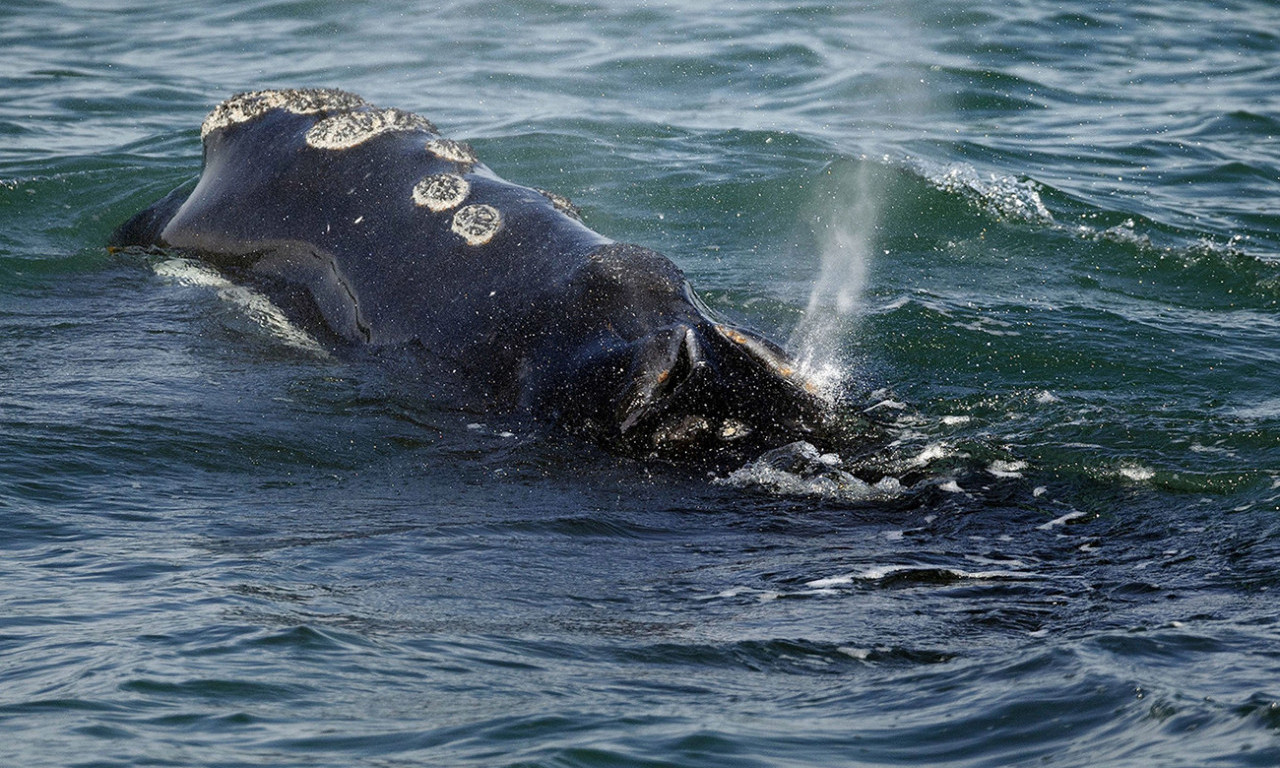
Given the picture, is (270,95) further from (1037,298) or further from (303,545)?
(1037,298)

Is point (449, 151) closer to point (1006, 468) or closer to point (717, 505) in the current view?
point (717, 505)

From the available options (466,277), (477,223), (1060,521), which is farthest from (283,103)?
(1060,521)

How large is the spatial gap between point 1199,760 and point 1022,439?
10.8 ft

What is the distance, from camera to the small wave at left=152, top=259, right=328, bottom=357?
7852 millimetres

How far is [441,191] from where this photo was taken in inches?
301

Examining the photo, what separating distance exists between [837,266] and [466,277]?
3.98 meters

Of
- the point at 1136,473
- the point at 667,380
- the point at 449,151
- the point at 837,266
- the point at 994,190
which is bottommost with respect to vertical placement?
the point at 1136,473

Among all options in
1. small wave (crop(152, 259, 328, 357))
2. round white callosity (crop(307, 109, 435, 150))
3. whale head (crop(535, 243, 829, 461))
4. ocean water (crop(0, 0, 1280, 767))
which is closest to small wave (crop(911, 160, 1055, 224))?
ocean water (crop(0, 0, 1280, 767))

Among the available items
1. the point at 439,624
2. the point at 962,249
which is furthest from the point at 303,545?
the point at 962,249

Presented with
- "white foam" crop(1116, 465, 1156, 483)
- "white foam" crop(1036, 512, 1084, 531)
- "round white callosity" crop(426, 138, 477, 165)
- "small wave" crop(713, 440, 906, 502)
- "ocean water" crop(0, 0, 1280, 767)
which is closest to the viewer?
"ocean water" crop(0, 0, 1280, 767)

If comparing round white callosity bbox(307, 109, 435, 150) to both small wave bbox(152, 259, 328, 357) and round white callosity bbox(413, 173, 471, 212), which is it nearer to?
round white callosity bbox(413, 173, 471, 212)

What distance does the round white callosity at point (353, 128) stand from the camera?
8125 mm

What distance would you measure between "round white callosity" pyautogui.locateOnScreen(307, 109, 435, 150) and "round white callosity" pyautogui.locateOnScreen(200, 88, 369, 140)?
0.20 m

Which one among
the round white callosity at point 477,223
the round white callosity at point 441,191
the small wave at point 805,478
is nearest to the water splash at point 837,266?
the small wave at point 805,478
